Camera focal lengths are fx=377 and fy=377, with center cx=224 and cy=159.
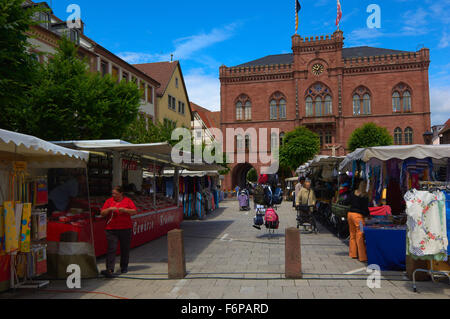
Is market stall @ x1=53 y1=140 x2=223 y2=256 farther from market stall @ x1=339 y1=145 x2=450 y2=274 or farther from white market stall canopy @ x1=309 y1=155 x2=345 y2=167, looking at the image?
white market stall canopy @ x1=309 y1=155 x2=345 y2=167

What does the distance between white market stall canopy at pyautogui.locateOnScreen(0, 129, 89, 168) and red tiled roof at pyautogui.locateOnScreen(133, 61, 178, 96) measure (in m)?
31.5

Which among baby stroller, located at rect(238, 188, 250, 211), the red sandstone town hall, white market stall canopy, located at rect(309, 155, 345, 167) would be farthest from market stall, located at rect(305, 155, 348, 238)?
the red sandstone town hall

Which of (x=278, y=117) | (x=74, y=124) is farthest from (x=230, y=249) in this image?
(x=278, y=117)

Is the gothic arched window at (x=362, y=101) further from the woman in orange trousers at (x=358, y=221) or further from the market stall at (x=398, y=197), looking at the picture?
the woman in orange trousers at (x=358, y=221)

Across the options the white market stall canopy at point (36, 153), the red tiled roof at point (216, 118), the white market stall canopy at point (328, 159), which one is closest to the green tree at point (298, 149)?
the white market stall canopy at point (328, 159)

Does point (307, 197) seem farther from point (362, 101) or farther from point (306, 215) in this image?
point (362, 101)

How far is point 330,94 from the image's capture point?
48281 millimetres

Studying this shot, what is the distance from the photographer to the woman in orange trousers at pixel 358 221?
8234mm

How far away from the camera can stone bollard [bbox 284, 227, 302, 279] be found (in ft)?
22.0

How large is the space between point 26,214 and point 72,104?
29.3ft

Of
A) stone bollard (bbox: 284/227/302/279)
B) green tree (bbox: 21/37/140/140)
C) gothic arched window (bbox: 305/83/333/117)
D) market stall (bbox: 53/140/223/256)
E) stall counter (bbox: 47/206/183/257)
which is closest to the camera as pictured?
stone bollard (bbox: 284/227/302/279)

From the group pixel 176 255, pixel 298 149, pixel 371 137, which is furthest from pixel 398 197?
pixel 371 137

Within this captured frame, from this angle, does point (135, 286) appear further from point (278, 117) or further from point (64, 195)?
point (278, 117)

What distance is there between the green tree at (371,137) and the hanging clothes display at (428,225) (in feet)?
120
